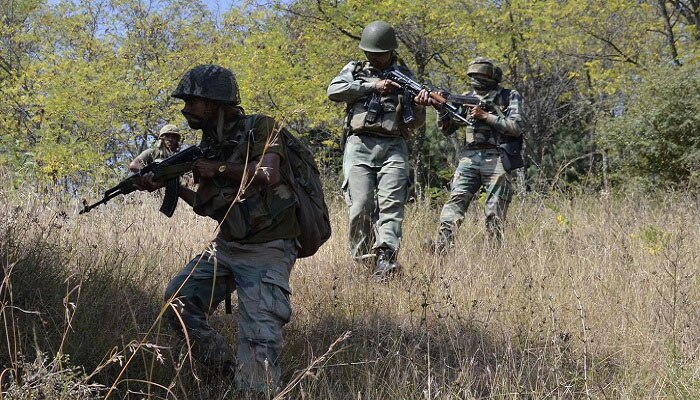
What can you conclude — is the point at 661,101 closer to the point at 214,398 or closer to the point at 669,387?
the point at 669,387

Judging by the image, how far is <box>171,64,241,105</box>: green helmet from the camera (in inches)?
124

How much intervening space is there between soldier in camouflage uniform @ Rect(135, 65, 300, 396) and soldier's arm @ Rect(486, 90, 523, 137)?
3584 mm

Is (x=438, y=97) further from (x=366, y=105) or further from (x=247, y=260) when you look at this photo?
(x=247, y=260)

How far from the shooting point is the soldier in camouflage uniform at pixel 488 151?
647cm

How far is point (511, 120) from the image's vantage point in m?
Result: 6.50

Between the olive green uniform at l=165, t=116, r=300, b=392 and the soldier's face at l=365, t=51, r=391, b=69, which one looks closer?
the olive green uniform at l=165, t=116, r=300, b=392

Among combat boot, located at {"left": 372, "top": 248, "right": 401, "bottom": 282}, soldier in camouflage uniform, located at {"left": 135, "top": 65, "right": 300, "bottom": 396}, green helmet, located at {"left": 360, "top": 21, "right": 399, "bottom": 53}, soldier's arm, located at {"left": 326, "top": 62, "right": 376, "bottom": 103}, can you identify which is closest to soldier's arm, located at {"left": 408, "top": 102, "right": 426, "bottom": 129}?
soldier's arm, located at {"left": 326, "top": 62, "right": 376, "bottom": 103}

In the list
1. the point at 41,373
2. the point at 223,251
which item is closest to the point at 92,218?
the point at 223,251

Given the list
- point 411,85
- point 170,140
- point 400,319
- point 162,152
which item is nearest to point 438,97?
point 411,85

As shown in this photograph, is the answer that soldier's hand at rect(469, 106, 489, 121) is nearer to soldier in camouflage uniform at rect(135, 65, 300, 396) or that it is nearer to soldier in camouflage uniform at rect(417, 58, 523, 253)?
soldier in camouflage uniform at rect(417, 58, 523, 253)

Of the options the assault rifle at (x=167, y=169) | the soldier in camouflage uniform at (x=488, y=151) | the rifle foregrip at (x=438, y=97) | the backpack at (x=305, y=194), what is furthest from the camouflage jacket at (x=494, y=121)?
the assault rifle at (x=167, y=169)

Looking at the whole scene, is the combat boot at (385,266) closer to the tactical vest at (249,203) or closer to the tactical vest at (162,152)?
the tactical vest at (249,203)

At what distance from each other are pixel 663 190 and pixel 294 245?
8.31m

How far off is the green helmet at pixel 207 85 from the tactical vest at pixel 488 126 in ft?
12.2
